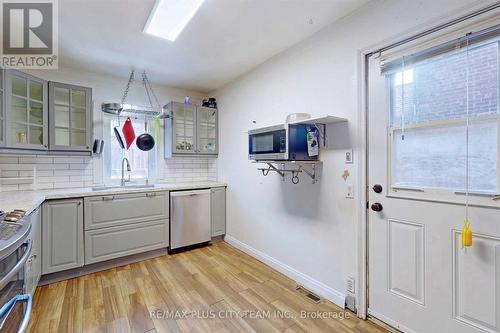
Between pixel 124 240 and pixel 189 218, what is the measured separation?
81 centimetres

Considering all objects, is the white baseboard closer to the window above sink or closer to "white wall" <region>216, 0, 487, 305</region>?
"white wall" <region>216, 0, 487, 305</region>

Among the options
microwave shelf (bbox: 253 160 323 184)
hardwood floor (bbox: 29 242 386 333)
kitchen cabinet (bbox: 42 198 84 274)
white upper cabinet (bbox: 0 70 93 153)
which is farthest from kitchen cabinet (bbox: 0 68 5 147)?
microwave shelf (bbox: 253 160 323 184)

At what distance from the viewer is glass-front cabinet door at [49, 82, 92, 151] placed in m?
2.64

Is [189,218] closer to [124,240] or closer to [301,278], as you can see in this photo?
[124,240]

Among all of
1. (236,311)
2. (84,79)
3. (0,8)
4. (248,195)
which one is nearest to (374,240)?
(236,311)

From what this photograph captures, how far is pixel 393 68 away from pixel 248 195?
6.93ft

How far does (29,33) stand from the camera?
7.00ft

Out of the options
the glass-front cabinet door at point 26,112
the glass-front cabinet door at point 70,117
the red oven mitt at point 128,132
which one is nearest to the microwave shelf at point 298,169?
the red oven mitt at point 128,132

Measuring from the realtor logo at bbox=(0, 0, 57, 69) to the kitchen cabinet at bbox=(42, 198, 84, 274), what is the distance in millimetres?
1556

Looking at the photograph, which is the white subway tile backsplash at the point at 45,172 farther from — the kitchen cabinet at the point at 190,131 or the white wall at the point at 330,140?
the white wall at the point at 330,140

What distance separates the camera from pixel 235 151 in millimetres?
3438

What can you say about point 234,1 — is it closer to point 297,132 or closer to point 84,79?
point 297,132

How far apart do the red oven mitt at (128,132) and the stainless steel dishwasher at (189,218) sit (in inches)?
38.1

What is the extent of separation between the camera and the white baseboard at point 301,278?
2025 mm
